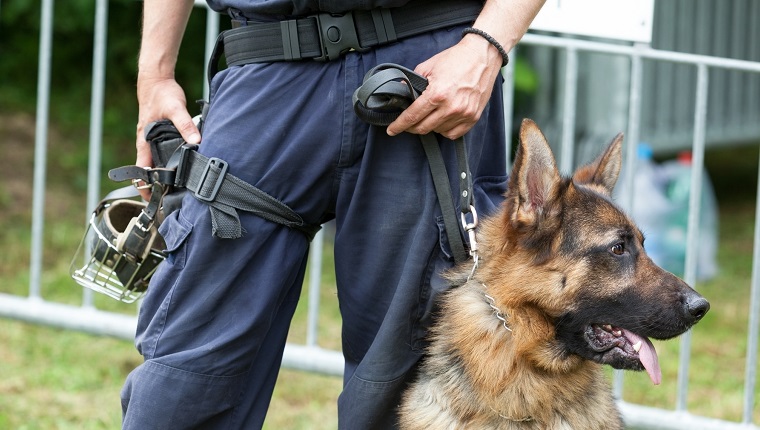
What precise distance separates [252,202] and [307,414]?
98.1 inches

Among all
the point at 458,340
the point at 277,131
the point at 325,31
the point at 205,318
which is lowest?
the point at 458,340

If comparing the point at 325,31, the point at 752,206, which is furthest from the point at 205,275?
the point at 752,206

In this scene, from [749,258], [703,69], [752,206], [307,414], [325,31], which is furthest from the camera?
[752,206]

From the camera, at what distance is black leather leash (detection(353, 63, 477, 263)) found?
2.52 metres

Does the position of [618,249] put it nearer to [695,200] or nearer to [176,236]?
[176,236]

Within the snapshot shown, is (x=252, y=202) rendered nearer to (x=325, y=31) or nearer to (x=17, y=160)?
(x=325, y=31)

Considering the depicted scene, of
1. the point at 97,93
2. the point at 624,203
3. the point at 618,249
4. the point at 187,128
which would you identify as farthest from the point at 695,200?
the point at 97,93

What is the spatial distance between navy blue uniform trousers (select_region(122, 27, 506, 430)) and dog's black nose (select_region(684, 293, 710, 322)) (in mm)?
687

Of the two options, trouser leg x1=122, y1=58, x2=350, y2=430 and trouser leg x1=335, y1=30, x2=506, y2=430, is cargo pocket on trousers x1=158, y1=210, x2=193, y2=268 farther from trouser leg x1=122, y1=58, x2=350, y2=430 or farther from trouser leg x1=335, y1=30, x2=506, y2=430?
trouser leg x1=335, y1=30, x2=506, y2=430

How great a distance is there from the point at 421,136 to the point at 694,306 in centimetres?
92

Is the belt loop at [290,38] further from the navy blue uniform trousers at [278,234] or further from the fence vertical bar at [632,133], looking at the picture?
the fence vertical bar at [632,133]

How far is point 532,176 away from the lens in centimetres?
281

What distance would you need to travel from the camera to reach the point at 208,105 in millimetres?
2939

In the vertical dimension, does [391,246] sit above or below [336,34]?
below
